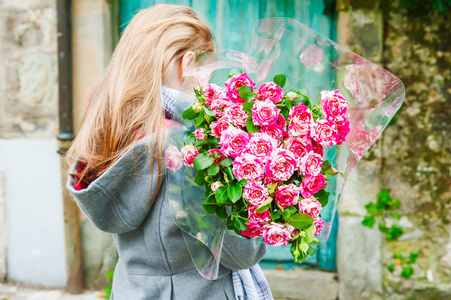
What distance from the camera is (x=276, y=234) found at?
880 millimetres

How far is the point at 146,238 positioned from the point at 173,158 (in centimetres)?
32

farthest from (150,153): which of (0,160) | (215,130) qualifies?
(0,160)

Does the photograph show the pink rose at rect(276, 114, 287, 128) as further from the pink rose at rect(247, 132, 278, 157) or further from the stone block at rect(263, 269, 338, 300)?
the stone block at rect(263, 269, 338, 300)

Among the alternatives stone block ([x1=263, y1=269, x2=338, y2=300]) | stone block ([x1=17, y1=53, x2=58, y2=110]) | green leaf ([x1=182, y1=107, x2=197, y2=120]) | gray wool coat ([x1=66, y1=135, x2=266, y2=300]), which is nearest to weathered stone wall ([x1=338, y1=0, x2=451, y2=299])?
stone block ([x1=263, y1=269, x2=338, y2=300])

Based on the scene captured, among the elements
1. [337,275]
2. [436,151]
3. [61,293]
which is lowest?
[61,293]

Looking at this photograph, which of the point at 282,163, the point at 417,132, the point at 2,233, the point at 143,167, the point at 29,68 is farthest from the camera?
the point at 2,233

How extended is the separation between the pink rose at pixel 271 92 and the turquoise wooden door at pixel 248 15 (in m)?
2.13

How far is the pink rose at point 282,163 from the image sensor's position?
0.85m

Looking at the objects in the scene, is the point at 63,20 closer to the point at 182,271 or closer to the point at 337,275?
the point at 182,271

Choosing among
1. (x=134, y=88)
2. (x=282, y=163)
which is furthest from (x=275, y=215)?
(x=134, y=88)

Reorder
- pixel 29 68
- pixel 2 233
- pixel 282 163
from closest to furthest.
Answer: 1. pixel 282 163
2. pixel 29 68
3. pixel 2 233

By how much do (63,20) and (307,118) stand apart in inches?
101

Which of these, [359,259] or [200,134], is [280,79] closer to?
[200,134]

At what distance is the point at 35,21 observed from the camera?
2.94 metres
